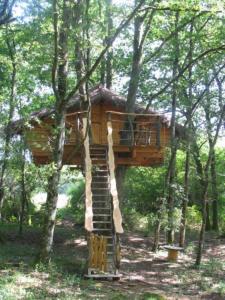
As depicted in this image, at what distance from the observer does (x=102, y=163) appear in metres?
15.2

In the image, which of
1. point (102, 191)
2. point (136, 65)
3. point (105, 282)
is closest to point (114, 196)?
point (105, 282)

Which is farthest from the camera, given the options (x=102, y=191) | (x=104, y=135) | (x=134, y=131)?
(x=104, y=135)

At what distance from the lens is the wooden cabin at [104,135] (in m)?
15.0

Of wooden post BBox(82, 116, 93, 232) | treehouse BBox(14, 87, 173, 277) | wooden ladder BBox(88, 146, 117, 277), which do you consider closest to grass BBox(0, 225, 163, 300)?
treehouse BBox(14, 87, 173, 277)

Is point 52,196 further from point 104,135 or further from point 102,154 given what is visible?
point 104,135

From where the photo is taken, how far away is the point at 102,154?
15.5 metres

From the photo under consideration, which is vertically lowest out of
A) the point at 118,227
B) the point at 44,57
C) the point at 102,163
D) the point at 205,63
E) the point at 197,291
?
the point at 197,291

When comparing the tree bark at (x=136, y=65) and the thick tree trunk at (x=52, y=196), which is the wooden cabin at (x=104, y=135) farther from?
the tree bark at (x=136, y=65)

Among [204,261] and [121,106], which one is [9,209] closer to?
[121,106]

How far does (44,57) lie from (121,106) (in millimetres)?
8513

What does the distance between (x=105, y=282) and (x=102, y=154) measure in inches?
214

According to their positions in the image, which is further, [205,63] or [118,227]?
[205,63]

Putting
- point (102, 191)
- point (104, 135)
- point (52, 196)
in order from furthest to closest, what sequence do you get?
point (104, 135) → point (102, 191) → point (52, 196)


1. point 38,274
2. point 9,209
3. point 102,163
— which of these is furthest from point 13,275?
point 9,209
